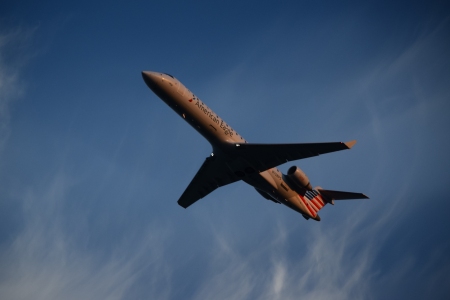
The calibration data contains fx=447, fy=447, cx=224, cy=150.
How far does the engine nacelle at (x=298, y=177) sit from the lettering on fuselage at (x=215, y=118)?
6.16 m

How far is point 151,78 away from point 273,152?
31.8 feet

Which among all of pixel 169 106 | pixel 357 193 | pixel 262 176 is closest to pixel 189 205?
pixel 262 176

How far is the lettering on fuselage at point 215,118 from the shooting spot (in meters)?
30.6

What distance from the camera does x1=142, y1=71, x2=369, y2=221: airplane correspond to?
29.7m

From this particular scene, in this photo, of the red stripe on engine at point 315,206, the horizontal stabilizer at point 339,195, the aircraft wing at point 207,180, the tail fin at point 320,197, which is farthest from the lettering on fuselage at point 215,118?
the horizontal stabilizer at point 339,195

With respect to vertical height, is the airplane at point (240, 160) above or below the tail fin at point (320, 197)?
above

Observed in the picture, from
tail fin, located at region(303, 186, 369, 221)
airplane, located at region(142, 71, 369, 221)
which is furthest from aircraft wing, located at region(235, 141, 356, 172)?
tail fin, located at region(303, 186, 369, 221)

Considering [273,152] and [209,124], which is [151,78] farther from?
[273,152]

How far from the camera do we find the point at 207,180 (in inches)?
1414

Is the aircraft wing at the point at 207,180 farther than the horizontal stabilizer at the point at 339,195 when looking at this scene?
No

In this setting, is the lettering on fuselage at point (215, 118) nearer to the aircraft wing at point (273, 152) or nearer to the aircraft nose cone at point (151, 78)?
the aircraft wing at point (273, 152)

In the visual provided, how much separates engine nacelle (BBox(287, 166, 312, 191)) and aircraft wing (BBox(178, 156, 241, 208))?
4.15 metres

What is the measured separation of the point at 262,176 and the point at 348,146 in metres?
7.91

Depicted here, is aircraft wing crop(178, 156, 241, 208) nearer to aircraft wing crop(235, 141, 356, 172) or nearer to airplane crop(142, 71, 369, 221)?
airplane crop(142, 71, 369, 221)
